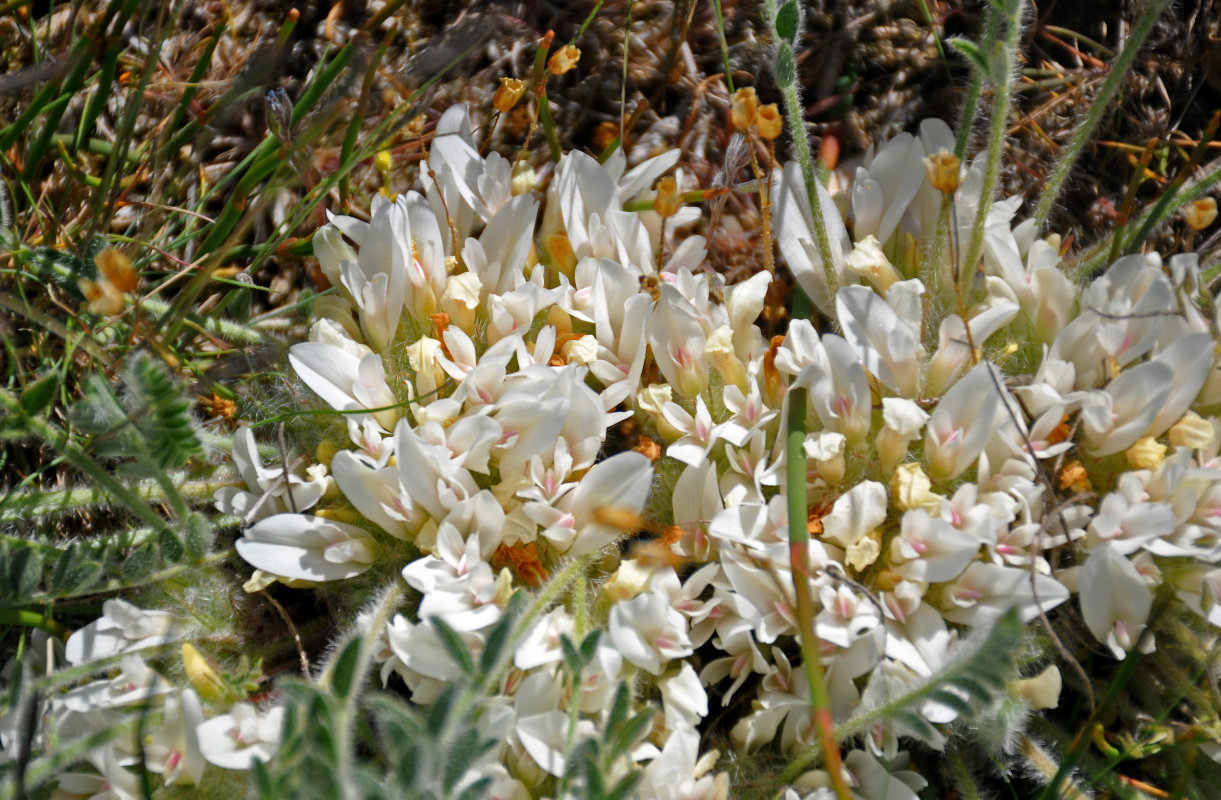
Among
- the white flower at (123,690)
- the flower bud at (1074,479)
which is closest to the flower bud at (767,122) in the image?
the flower bud at (1074,479)

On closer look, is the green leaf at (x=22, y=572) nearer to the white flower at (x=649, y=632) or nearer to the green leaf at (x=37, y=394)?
the green leaf at (x=37, y=394)

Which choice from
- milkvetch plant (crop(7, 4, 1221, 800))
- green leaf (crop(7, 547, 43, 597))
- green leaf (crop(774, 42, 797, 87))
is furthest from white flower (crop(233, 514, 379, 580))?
green leaf (crop(774, 42, 797, 87))

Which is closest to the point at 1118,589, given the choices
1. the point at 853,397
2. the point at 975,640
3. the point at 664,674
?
the point at 975,640

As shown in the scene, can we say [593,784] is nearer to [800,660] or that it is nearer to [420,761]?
A: [420,761]

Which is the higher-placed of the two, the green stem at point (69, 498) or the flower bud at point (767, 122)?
the flower bud at point (767, 122)

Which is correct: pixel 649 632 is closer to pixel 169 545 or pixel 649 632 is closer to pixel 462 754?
pixel 462 754

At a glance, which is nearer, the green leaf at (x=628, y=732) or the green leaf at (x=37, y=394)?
the green leaf at (x=628, y=732)
